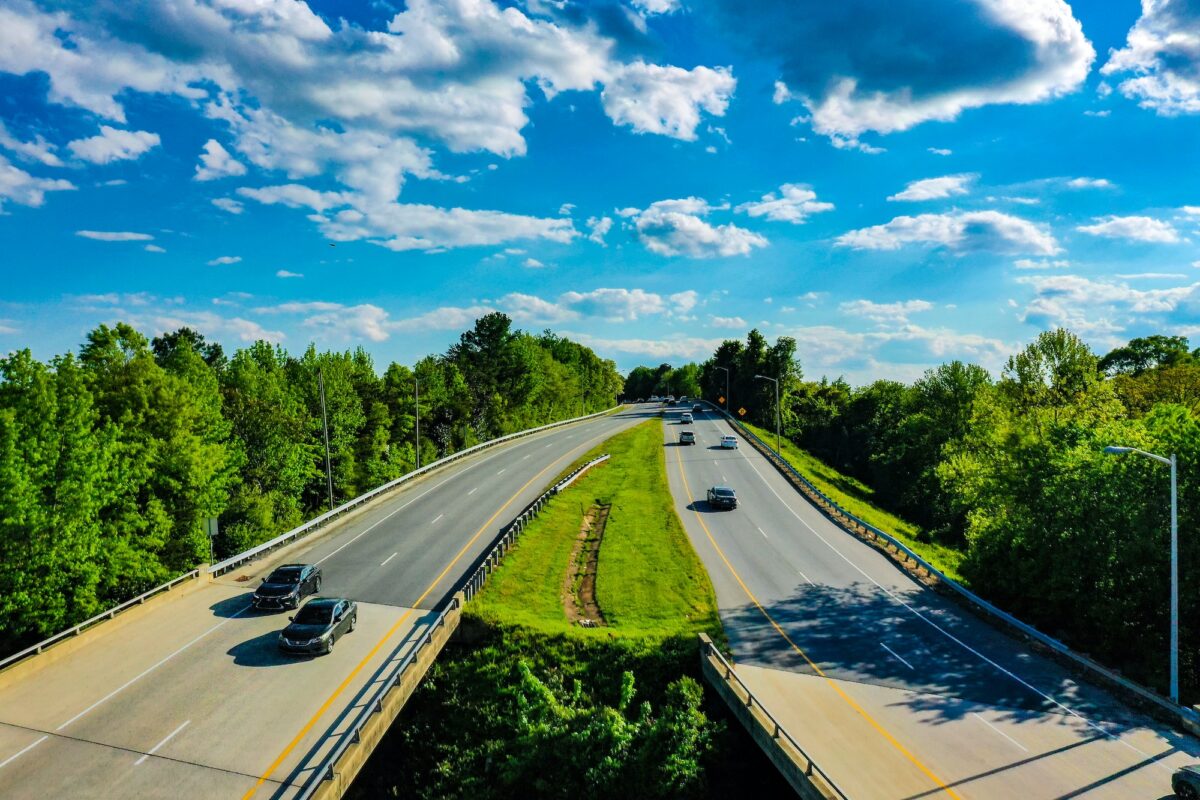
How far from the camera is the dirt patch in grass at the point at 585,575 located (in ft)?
93.2

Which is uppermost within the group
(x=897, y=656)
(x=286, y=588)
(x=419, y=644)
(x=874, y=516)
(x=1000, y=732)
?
(x=286, y=588)

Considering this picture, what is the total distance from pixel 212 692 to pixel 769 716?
1663cm

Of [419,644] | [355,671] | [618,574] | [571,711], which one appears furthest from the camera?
[618,574]

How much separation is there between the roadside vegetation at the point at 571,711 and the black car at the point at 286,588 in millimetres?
6585

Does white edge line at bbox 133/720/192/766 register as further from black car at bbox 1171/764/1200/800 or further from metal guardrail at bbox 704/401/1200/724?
metal guardrail at bbox 704/401/1200/724

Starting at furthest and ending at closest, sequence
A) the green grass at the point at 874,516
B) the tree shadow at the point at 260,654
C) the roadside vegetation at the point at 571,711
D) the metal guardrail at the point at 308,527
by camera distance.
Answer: the green grass at the point at 874,516, the metal guardrail at the point at 308,527, the tree shadow at the point at 260,654, the roadside vegetation at the point at 571,711

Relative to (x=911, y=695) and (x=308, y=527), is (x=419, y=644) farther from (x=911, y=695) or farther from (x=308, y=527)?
(x=308, y=527)

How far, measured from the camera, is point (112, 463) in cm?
3503

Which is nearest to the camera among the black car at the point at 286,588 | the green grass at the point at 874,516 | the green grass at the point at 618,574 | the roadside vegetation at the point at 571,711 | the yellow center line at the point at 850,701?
the yellow center line at the point at 850,701

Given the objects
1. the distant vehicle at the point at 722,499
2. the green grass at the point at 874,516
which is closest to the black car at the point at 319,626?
the distant vehicle at the point at 722,499

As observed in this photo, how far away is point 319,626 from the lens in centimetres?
2294

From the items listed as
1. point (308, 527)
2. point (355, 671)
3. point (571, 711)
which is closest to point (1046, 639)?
point (571, 711)

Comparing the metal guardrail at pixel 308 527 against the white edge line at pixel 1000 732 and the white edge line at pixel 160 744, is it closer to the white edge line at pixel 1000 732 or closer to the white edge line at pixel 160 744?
the white edge line at pixel 160 744

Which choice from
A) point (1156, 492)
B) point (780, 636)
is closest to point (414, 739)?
point (780, 636)
